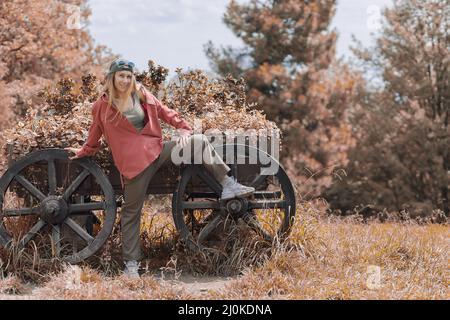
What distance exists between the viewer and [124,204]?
5.14 m

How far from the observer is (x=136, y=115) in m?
5.03

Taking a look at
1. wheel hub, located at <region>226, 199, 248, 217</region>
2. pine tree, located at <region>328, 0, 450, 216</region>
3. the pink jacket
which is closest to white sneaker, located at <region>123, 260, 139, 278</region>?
the pink jacket

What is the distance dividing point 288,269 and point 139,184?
127cm

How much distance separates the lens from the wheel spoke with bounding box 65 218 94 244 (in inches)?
202

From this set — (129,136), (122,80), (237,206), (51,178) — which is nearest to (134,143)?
(129,136)

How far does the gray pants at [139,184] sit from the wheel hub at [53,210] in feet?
1.53

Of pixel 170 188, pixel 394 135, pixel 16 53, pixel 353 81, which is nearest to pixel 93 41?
pixel 16 53

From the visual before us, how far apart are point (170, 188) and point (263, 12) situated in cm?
1128

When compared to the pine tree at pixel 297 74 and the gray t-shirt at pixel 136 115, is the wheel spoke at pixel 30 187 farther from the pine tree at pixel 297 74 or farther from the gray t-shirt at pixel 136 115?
the pine tree at pixel 297 74

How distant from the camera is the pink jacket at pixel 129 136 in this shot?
16.3 feet

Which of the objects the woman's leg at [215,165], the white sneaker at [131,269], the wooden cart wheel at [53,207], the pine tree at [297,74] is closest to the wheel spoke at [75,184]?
the wooden cart wheel at [53,207]

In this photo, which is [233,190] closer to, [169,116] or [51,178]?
[169,116]

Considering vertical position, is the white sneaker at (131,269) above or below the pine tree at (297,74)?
below

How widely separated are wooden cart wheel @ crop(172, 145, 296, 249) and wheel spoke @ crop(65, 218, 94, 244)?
67 cm
